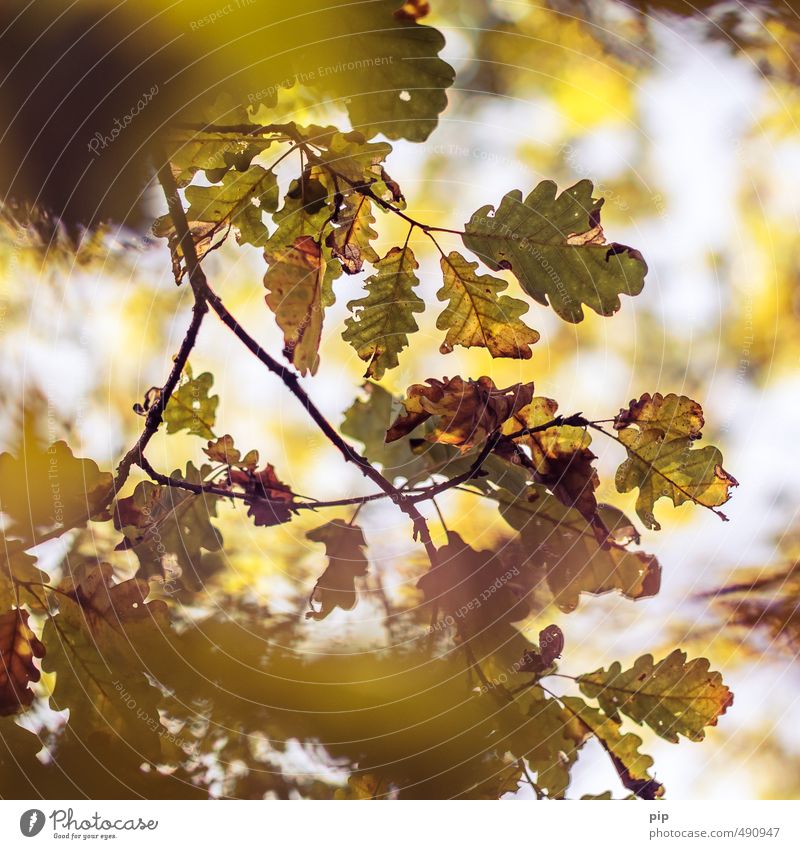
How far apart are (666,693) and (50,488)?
527 millimetres

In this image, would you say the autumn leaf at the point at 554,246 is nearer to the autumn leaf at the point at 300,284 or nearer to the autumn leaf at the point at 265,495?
the autumn leaf at the point at 300,284

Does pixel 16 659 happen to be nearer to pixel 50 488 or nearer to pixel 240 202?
pixel 50 488

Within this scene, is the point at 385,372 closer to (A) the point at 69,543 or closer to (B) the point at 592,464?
(B) the point at 592,464

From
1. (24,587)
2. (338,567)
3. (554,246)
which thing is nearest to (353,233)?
(554,246)

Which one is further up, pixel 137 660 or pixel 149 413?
pixel 149 413

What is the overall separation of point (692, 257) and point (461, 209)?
0.64 feet

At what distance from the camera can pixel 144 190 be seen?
49cm

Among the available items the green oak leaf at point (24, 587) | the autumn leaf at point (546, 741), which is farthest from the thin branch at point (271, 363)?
the green oak leaf at point (24, 587)

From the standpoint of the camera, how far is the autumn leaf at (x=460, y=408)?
49 centimetres

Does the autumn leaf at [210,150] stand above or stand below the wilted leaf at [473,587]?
above

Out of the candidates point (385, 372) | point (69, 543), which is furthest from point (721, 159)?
point (69, 543)

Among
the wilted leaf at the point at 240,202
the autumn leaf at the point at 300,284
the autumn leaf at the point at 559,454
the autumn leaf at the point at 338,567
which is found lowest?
the autumn leaf at the point at 338,567

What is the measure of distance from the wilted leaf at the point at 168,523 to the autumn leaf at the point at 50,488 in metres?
0.02

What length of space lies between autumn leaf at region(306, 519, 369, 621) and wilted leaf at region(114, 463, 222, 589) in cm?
8
